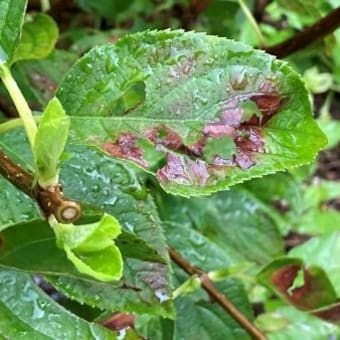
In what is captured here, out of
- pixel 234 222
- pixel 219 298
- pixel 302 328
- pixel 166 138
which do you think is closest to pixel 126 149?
pixel 166 138

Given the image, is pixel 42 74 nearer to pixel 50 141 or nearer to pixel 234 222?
pixel 234 222

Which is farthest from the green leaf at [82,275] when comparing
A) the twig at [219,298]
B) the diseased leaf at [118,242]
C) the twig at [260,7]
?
the twig at [260,7]

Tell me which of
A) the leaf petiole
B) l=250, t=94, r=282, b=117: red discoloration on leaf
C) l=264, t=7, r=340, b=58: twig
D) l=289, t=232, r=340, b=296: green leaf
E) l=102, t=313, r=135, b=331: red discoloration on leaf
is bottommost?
l=289, t=232, r=340, b=296: green leaf

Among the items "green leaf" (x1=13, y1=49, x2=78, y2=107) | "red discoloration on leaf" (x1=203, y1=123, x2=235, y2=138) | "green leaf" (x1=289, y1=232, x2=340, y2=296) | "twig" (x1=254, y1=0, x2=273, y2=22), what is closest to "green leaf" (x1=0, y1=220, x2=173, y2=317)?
"red discoloration on leaf" (x1=203, y1=123, x2=235, y2=138)

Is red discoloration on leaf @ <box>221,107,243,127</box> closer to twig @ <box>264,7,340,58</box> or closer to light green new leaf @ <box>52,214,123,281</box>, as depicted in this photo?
light green new leaf @ <box>52,214,123,281</box>

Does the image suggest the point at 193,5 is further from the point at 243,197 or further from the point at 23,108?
the point at 23,108

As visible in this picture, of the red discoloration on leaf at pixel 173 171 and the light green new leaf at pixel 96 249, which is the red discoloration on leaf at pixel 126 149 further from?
the light green new leaf at pixel 96 249
